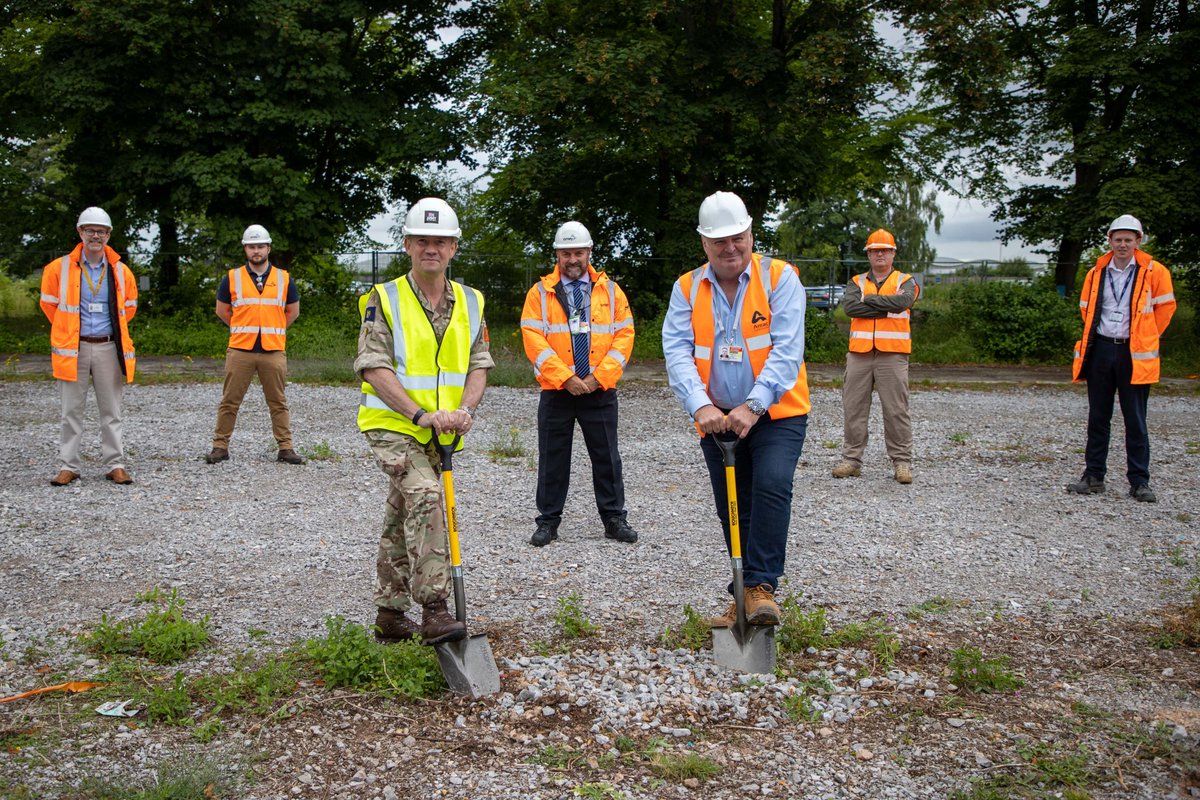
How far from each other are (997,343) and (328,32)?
48.5 feet

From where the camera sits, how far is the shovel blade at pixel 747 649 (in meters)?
4.72

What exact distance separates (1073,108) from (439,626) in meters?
22.9

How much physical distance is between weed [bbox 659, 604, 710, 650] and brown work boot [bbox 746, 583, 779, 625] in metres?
0.29

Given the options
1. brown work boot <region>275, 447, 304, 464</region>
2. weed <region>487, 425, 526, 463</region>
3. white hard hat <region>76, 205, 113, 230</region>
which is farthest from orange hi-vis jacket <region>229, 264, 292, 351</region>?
weed <region>487, 425, 526, 463</region>

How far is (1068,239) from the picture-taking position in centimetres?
2252

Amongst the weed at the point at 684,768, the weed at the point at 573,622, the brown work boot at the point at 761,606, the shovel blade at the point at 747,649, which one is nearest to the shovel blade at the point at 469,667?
the weed at the point at 573,622

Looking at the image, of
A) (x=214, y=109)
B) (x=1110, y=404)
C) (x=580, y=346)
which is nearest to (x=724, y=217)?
(x=580, y=346)

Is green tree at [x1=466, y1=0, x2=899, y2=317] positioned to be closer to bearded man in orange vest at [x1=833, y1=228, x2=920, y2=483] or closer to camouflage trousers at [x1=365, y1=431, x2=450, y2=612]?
bearded man in orange vest at [x1=833, y1=228, x2=920, y2=483]

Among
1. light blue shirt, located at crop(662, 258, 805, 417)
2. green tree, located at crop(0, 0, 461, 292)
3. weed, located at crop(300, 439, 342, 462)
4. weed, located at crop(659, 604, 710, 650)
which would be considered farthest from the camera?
green tree, located at crop(0, 0, 461, 292)

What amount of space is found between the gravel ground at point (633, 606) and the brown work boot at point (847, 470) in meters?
0.12

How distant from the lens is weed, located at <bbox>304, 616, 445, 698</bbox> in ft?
14.7

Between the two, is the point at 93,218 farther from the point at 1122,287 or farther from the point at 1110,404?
the point at 1110,404

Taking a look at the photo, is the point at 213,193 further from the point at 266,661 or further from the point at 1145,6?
the point at 1145,6

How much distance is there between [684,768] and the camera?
380 centimetres
